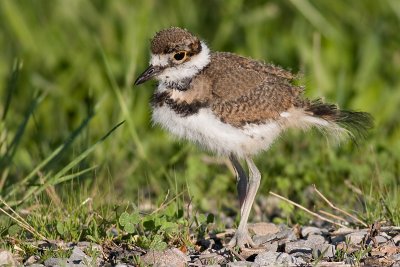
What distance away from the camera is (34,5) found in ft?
24.8

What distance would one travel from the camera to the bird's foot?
3.92m

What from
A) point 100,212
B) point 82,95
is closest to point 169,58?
point 100,212

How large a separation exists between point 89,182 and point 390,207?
159cm

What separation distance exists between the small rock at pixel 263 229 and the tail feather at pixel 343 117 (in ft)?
1.98

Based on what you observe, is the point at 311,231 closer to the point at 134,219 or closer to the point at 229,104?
the point at 229,104

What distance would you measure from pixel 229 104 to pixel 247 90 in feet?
0.54

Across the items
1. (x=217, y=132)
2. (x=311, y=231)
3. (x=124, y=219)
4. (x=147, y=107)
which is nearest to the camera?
(x=124, y=219)

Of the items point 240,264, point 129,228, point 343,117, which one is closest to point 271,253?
point 240,264

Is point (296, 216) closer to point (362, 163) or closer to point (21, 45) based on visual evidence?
point (362, 163)

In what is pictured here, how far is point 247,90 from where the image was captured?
4.16m

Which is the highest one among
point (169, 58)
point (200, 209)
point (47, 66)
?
point (169, 58)

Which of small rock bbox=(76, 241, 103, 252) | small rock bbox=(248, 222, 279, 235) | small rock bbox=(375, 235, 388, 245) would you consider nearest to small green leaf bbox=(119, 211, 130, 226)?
small rock bbox=(76, 241, 103, 252)

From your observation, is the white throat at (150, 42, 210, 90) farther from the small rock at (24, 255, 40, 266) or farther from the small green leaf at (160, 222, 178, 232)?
the small rock at (24, 255, 40, 266)

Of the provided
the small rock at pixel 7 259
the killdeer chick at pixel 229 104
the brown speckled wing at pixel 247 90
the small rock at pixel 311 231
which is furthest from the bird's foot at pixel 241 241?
the small rock at pixel 7 259
